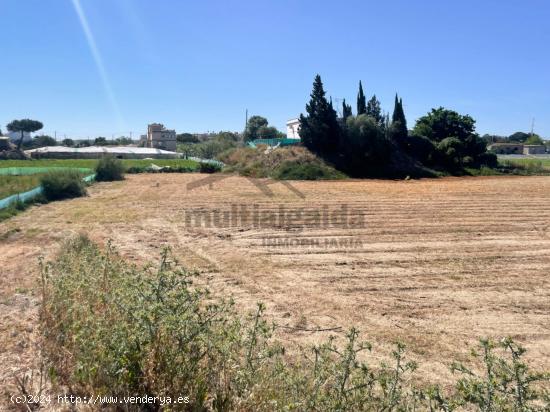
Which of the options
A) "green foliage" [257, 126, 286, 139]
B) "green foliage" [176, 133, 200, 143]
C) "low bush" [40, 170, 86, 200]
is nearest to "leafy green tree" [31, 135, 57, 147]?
"green foliage" [176, 133, 200, 143]

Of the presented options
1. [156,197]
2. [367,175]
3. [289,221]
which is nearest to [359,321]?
[289,221]

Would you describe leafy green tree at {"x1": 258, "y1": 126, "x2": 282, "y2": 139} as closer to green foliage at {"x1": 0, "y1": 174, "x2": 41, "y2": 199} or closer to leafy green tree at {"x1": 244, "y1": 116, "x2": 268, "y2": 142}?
leafy green tree at {"x1": 244, "y1": 116, "x2": 268, "y2": 142}

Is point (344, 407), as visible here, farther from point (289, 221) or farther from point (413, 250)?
point (289, 221)

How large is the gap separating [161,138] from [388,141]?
76.3 metres

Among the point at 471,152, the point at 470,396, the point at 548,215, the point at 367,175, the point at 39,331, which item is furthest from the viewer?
the point at 471,152

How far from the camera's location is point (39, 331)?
412 centimetres

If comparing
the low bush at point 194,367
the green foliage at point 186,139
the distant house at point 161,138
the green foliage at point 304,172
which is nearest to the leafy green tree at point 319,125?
the green foliage at point 304,172

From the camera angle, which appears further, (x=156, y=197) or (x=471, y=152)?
(x=471, y=152)

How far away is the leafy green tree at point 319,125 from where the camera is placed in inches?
1304

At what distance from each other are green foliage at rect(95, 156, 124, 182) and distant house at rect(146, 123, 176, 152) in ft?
219

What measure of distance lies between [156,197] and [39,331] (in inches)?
604

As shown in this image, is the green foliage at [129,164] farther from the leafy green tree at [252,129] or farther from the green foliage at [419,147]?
the green foliage at [419,147]

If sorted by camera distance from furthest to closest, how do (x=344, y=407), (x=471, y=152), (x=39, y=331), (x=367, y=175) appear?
(x=471, y=152) → (x=367, y=175) → (x=39, y=331) → (x=344, y=407)

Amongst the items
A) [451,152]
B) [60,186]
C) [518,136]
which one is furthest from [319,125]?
[518,136]
